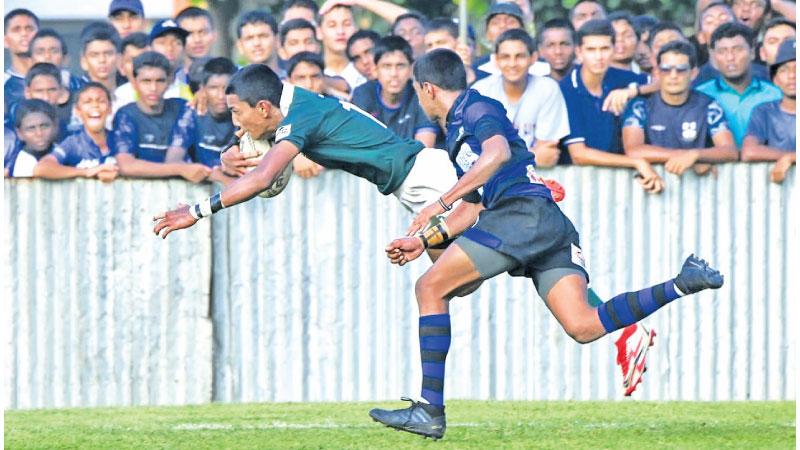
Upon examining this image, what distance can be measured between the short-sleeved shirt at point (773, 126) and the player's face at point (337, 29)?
3251 millimetres

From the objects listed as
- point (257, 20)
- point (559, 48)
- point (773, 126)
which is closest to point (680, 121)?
point (773, 126)

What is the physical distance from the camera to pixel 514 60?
502 inches

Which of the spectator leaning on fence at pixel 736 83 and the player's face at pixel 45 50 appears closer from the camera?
the spectator leaning on fence at pixel 736 83

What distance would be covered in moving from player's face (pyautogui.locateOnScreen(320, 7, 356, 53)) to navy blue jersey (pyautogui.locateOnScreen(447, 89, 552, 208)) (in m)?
4.89

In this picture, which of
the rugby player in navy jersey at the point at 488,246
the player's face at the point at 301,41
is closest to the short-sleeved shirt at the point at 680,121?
the player's face at the point at 301,41

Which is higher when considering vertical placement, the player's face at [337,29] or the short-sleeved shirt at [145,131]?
the player's face at [337,29]

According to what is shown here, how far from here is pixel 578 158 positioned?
12.6 meters

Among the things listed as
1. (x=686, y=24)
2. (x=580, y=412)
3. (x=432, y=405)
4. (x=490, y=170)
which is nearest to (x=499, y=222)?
(x=490, y=170)

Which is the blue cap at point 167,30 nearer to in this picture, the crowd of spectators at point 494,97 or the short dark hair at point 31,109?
the crowd of spectators at point 494,97

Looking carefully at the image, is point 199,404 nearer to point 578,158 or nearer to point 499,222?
point 578,158

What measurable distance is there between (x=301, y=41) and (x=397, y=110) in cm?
133

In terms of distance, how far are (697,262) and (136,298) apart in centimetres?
470

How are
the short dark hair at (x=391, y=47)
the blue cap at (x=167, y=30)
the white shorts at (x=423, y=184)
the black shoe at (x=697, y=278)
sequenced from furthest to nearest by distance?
the blue cap at (x=167, y=30), the short dark hair at (x=391, y=47), the white shorts at (x=423, y=184), the black shoe at (x=697, y=278)

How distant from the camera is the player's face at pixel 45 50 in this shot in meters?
14.0
